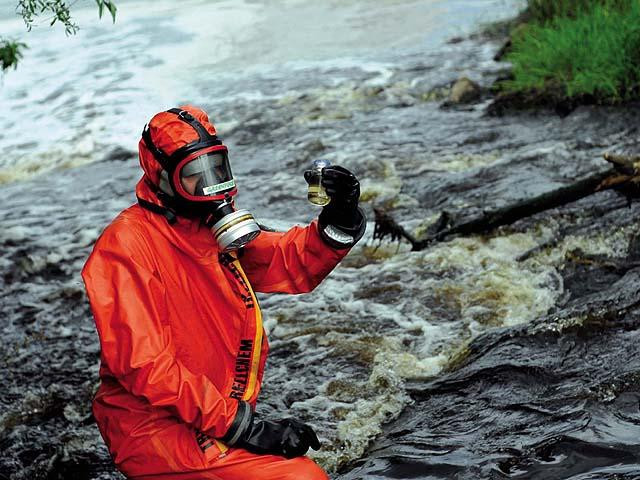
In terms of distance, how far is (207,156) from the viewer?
3479mm

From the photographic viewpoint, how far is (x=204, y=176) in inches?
137

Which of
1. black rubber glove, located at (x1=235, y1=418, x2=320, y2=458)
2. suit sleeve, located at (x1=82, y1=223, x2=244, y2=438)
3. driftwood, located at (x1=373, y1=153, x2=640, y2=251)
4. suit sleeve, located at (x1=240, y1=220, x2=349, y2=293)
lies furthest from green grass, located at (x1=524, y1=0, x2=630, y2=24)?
suit sleeve, located at (x1=82, y1=223, x2=244, y2=438)

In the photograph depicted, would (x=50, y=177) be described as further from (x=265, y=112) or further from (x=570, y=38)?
(x=570, y=38)

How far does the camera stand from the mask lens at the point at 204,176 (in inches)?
136

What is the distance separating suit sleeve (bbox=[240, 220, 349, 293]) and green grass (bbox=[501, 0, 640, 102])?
22.7 ft

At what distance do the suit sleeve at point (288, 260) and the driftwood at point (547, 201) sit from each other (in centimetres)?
248

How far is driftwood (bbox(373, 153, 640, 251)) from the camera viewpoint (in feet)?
21.3

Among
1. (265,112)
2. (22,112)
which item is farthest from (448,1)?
(22,112)

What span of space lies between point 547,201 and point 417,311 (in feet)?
4.29

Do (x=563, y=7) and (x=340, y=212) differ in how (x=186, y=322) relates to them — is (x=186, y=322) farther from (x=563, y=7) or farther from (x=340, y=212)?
(x=563, y=7)

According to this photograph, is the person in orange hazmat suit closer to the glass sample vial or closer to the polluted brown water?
the glass sample vial

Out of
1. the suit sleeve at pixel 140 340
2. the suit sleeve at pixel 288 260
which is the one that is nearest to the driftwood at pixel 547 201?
the suit sleeve at pixel 288 260

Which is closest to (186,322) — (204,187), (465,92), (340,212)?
(204,187)

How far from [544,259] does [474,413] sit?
2.49 m
